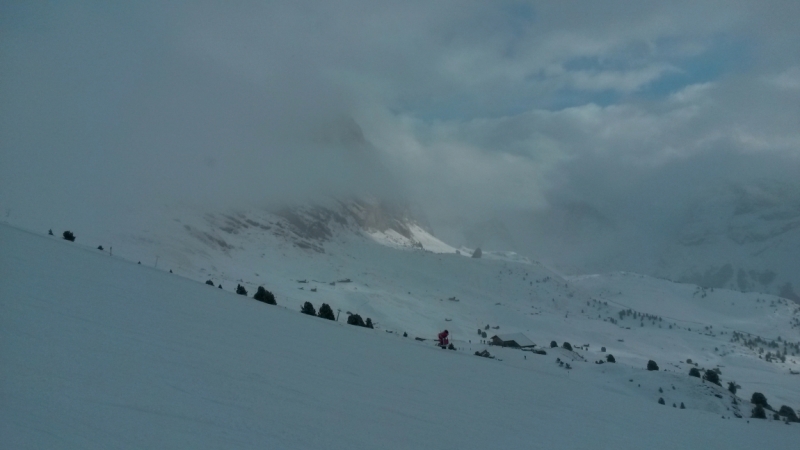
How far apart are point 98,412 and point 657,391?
3018 centimetres

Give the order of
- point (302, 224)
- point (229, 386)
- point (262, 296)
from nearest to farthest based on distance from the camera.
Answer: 1. point (229, 386)
2. point (262, 296)
3. point (302, 224)

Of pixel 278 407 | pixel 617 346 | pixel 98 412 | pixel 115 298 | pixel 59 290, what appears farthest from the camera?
pixel 617 346

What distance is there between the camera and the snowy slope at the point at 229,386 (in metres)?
4.96

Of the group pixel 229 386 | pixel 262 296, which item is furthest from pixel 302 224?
pixel 229 386

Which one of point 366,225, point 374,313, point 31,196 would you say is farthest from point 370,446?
point 366,225

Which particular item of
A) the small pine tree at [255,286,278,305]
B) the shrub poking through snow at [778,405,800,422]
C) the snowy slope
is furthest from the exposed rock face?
the snowy slope

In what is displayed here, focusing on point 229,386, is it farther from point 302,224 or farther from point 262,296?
point 302,224

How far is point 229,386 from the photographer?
683 centimetres

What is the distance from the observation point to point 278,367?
8.74 meters

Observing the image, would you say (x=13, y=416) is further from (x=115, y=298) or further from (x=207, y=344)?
(x=115, y=298)

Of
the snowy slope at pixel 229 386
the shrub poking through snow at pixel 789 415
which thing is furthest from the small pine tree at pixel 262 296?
the shrub poking through snow at pixel 789 415

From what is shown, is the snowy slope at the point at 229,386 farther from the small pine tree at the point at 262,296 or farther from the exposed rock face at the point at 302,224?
the exposed rock face at the point at 302,224

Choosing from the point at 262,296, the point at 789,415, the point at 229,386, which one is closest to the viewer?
the point at 229,386

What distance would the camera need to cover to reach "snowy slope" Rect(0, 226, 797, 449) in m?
4.96
